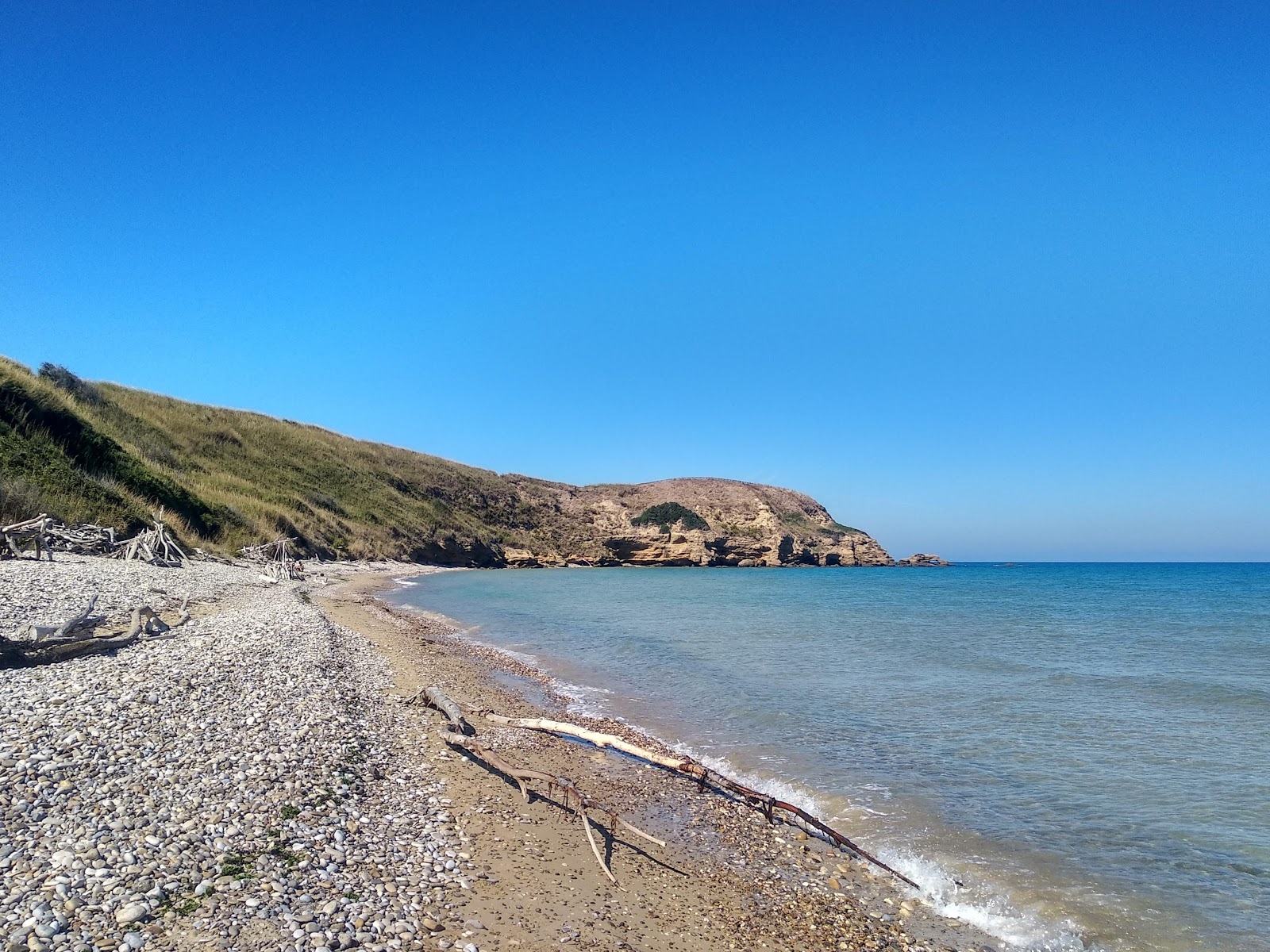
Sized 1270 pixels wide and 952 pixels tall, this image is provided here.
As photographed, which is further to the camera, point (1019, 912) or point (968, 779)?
point (968, 779)

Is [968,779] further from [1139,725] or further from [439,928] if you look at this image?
[439,928]

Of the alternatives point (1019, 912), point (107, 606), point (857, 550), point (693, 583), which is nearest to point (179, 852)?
point (1019, 912)

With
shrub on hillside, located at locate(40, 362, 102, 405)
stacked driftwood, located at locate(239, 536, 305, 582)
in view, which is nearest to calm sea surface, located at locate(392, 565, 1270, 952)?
stacked driftwood, located at locate(239, 536, 305, 582)

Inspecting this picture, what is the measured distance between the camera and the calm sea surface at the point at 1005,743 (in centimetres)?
561

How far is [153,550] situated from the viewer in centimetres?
2183

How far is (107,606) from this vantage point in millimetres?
12156

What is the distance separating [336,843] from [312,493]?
5194 cm

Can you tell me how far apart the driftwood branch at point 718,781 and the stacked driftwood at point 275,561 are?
20.8 metres

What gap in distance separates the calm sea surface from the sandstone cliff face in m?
58.8

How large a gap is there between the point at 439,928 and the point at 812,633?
19032 millimetres

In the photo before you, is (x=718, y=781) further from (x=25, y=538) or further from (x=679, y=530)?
(x=679, y=530)

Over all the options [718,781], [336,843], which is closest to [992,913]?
[718,781]

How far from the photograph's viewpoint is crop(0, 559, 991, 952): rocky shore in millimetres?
3926

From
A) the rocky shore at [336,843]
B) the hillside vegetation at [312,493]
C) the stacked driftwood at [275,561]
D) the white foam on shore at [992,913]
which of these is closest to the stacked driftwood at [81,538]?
the hillside vegetation at [312,493]
